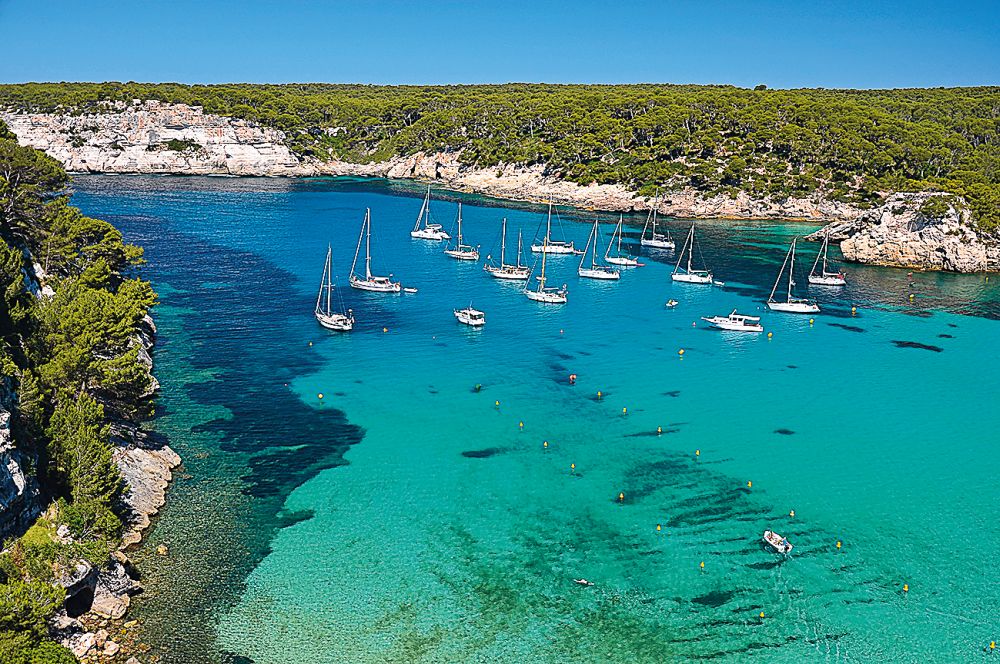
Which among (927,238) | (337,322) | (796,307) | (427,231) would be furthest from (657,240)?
(337,322)

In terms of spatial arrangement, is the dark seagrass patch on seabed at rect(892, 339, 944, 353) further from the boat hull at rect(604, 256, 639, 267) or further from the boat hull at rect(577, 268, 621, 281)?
the boat hull at rect(604, 256, 639, 267)

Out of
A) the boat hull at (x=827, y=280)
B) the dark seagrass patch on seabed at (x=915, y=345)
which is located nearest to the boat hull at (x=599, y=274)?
the boat hull at (x=827, y=280)

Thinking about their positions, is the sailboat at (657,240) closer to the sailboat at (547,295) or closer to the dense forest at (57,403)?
the sailboat at (547,295)

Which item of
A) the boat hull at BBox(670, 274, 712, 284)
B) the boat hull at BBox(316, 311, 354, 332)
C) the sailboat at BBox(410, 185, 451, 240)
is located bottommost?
the boat hull at BBox(316, 311, 354, 332)

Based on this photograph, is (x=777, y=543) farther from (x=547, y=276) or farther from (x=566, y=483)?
(x=547, y=276)

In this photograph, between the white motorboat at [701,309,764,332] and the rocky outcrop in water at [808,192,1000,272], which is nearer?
the white motorboat at [701,309,764,332]

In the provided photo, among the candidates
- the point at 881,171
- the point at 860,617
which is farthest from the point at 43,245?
the point at 881,171

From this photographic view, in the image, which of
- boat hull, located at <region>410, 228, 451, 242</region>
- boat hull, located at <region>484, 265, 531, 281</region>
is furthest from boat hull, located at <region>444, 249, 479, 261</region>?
boat hull, located at <region>410, 228, 451, 242</region>
